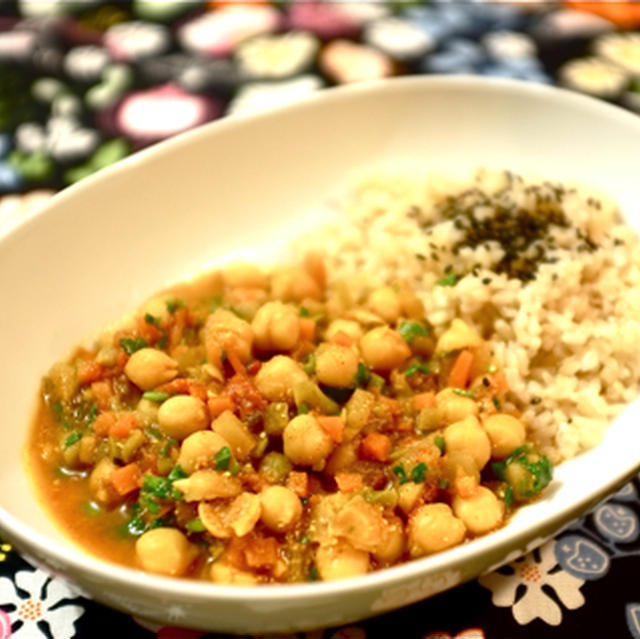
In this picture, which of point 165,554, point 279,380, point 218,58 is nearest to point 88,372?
point 279,380

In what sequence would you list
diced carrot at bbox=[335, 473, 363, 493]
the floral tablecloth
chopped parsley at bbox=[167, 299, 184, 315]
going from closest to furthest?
diced carrot at bbox=[335, 473, 363, 493]
chopped parsley at bbox=[167, 299, 184, 315]
the floral tablecloth

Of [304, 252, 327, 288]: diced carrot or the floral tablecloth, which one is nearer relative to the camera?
[304, 252, 327, 288]: diced carrot

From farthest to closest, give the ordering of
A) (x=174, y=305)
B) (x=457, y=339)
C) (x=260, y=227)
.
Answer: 1. (x=260, y=227)
2. (x=174, y=305)
3. (x=457, y=339)

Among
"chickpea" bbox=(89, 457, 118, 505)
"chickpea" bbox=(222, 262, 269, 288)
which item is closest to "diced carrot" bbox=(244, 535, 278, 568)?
"chickpea" bbox=(89, 457, 118, 505)

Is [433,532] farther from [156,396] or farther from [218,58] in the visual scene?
[218,58]

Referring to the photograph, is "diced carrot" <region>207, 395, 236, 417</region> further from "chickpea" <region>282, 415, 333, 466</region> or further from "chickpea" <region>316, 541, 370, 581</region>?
"chickpea" <region>316, 541, 370, 581</region>

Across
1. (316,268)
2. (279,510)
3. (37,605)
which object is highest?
(279,510)

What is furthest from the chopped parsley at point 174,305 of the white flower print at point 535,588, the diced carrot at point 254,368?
the white flower print at point 535,588
